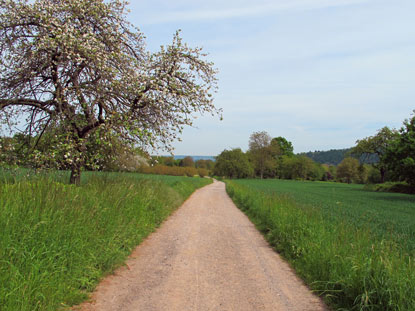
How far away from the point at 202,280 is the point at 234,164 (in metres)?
76.8

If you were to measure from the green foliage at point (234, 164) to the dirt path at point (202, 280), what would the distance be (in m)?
73.5

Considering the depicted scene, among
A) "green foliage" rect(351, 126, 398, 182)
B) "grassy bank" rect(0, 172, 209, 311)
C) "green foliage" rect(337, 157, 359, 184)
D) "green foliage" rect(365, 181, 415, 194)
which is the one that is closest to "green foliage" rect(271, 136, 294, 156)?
"green foliage" rect(337, 157, 359, 184)

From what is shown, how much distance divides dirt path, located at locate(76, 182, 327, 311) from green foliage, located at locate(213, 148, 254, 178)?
7354 centimetres

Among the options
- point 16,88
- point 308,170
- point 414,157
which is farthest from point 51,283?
point 308,170

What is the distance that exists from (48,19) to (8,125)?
3.11 meters

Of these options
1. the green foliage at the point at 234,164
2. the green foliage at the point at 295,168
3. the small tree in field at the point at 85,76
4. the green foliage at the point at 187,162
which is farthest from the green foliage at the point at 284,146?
the small tree in field at the point at 85,76

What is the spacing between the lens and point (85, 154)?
839cm

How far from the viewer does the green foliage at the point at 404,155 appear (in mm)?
26453

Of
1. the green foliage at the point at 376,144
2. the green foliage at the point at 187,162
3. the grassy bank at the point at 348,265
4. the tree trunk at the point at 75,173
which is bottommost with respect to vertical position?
the grassy bank at the point at 348,265

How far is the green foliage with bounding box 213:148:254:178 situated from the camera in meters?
81.7

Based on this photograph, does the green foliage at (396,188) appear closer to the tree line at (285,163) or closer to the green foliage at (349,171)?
the tree line at (285,163)

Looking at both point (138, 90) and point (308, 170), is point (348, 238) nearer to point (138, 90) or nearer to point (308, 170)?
point (138, 90)

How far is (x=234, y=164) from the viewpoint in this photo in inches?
3216

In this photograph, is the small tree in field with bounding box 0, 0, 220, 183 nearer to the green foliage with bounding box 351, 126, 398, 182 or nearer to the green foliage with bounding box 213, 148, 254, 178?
the green foliage with bounding box 351, 126, 398, 182
